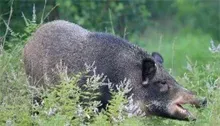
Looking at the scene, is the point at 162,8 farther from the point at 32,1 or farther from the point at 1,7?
the point at 1,7

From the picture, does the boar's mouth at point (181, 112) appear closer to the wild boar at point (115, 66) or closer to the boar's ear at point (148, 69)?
the wild boar at point (115, 66)

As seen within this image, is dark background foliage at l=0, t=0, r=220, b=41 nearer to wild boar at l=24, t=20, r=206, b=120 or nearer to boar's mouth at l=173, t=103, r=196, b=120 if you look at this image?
wild boar at l=24, t=20, r=206, b=120

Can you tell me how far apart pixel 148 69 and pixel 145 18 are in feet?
27.6

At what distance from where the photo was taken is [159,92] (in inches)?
449

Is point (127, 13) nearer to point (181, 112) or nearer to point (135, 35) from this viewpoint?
point (135, 35)

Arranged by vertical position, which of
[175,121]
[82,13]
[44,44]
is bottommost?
[175,121]

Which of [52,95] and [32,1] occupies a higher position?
[32,1]

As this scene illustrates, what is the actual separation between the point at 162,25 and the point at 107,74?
15.3 m

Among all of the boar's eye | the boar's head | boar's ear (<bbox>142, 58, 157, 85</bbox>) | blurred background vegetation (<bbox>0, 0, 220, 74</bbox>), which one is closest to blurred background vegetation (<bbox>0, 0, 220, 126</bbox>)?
blurred background vegetation (<bbox>0, 0, 220, 74</bbox>)

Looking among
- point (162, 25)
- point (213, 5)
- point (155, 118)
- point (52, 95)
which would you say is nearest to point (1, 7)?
point (155, 118)

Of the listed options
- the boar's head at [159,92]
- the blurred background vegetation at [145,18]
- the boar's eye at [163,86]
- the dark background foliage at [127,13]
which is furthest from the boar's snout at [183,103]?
the dark background foliage at [127,13]

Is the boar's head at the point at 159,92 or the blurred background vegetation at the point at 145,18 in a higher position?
the blurred background vegetation at the point at 145,18

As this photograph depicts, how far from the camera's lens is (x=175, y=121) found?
1133 centimetres

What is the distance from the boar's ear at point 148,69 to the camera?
11.2m
